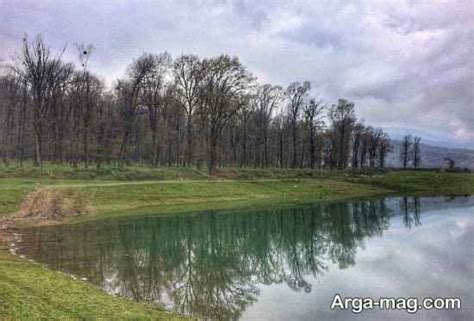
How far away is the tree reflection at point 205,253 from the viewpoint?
18.1 m

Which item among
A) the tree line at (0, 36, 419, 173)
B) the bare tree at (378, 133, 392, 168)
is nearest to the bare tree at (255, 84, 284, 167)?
the tree line at (0, 36, 419, 173)

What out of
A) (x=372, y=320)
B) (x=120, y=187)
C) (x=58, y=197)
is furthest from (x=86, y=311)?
(x=120, y=187)

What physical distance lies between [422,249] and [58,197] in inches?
1159

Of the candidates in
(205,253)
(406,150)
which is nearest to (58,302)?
(205,253)

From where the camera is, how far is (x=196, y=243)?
30734 millimetres

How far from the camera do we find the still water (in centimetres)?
1672

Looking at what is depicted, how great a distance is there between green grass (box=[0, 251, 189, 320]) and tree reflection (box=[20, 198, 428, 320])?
153 centimetres

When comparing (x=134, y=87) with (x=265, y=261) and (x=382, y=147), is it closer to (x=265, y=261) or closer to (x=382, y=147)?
(x=265, y=261)

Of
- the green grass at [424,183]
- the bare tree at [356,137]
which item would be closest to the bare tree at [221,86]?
the green grass at [424,183]

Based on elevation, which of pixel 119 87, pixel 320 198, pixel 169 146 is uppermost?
pixel 119 87

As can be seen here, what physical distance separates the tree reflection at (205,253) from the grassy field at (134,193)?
2.22 meters

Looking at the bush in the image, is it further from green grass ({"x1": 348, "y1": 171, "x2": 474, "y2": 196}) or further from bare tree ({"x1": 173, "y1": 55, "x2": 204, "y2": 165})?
green grass ({"x1": 348, "y1": 171, "x2": 474, "y2": 196})

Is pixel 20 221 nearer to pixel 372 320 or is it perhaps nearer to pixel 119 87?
pixel 372 320

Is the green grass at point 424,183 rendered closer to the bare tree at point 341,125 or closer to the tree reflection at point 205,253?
the bare tree at point 341,125
